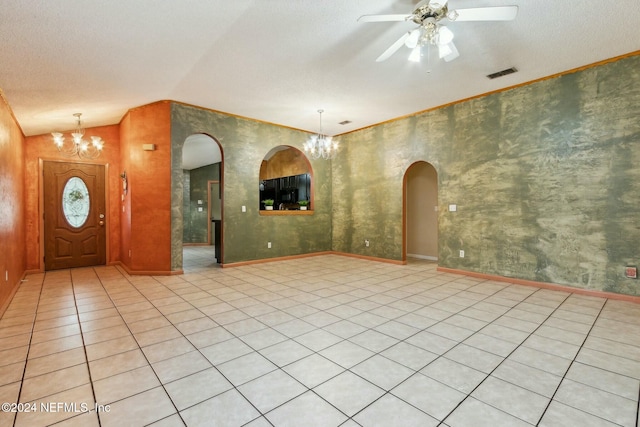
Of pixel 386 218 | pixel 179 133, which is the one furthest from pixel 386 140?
pixel 179 133

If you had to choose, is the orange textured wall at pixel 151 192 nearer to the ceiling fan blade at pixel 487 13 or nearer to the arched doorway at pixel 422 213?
the ceiling fan blade at pixel 487 13

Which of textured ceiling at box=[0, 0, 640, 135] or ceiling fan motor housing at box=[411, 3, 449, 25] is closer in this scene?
ceiling fan motor housing at box=[411, 3, 449, 25]

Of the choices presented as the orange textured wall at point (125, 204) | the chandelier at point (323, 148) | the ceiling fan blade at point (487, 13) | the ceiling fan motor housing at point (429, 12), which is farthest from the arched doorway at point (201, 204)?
the ceiling fan blade at point (487, 13)

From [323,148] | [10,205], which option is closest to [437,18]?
[323,148]

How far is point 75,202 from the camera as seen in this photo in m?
6.16

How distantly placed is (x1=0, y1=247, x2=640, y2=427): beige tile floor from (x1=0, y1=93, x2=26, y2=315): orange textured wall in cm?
42

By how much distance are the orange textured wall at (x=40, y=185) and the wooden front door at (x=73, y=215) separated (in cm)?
11

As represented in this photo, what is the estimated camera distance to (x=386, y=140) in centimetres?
670

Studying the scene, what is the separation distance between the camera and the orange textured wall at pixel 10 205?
145 inches

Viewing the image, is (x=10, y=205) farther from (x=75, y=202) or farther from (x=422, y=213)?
(x=422, y=213)

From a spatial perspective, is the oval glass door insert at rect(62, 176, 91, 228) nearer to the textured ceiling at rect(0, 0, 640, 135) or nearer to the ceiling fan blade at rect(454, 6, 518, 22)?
the textured ceiling at rect(0, 0, 640, 135)

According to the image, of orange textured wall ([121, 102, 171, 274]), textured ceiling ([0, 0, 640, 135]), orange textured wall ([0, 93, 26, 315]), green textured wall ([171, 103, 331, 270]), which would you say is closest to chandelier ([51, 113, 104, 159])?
textured ceiling ([0, 0, 640, 135])

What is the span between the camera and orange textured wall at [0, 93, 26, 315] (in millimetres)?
3684

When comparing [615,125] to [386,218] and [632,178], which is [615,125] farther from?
[386,218]
